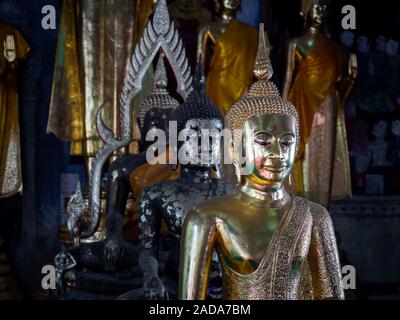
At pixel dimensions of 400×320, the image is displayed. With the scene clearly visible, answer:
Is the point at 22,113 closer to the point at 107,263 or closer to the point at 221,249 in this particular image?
the point at 107,263

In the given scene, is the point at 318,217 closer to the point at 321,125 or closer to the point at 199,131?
the point at 199,131

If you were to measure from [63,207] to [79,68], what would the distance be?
936 mm

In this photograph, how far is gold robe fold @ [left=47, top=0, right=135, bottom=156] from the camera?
4445 mm

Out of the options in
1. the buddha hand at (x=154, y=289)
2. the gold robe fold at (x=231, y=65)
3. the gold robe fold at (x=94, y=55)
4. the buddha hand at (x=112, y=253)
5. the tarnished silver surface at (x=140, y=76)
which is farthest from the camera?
the gold robe fold at (x=94, y=55)

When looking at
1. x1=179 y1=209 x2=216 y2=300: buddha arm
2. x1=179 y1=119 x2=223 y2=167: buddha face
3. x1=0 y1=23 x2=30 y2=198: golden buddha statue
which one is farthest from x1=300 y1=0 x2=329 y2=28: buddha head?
x1=179 y1=209 x2=216 y2=300: buddha arm

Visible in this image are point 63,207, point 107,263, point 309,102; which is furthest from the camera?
point 63,207

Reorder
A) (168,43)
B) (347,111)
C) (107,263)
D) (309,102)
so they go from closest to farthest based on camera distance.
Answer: (107,263), (168,43), (309,102), (347,111)

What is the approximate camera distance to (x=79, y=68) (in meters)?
4.53

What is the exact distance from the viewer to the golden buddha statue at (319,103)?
172 inches

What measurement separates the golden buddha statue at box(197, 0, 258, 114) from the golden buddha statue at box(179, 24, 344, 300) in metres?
2.53

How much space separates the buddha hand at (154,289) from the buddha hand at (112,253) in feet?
1.60

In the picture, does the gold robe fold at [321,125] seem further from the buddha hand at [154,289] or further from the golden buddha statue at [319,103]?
the buddha hand at [154,289]

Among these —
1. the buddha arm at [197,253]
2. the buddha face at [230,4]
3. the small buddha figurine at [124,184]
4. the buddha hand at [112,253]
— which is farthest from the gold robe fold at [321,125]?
the buddha arm at [197,253]
